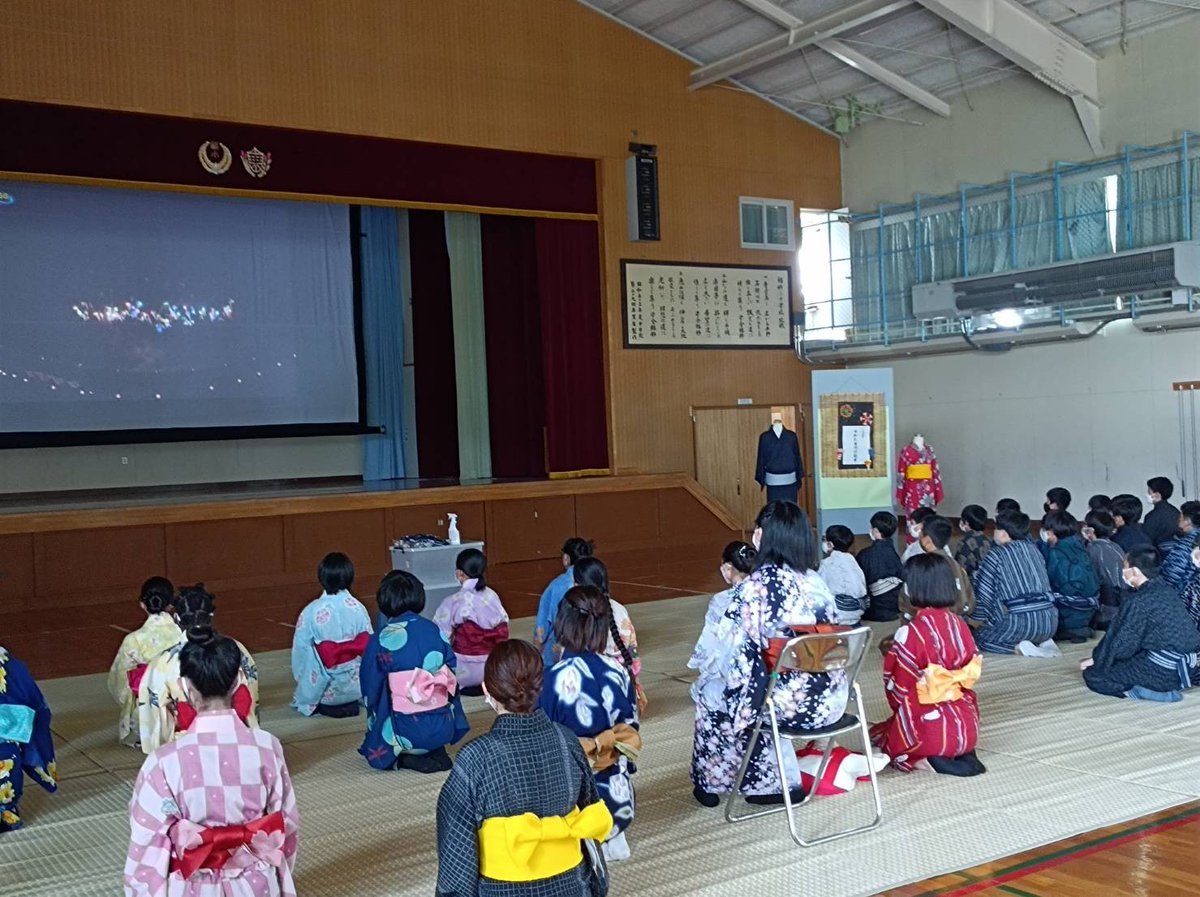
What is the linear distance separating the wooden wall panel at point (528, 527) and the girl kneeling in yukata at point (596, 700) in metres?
8.02

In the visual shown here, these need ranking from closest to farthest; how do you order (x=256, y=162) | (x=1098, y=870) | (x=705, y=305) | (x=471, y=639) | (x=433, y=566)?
(x=1098, y=870)
(x=471, y=639)
(x=433, y=566)
(x=256, y=162)
(x=705, y=305)

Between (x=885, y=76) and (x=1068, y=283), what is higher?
(x=885, y=76)

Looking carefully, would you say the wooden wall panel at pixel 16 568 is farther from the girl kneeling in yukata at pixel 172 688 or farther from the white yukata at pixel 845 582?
the white yukata at pixel 845 582

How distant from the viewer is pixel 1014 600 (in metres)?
6.08

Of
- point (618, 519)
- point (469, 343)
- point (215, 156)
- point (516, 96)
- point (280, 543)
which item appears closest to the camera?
point (280, 543)

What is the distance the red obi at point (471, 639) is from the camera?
Result: 5.71 m

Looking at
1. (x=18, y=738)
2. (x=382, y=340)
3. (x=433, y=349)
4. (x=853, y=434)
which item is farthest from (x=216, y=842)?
(x=433, y=349)

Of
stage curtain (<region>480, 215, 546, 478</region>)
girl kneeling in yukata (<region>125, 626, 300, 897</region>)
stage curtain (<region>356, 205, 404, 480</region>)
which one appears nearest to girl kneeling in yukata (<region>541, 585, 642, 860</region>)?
girl kneeling in yukata (<region>125, 626, 300, 897</region>)

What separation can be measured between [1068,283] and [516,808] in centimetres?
1026

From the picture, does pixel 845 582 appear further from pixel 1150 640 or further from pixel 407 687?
pixel 407 687

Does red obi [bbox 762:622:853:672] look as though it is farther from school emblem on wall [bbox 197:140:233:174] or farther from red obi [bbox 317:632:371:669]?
school emblem on wall [bbox 197:140:233:174]

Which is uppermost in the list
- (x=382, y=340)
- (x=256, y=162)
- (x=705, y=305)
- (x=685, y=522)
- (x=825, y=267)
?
(x=256, y=162)

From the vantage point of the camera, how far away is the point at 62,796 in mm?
4223

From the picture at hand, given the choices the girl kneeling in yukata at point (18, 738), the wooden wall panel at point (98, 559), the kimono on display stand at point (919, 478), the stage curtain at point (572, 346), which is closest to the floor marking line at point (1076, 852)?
the girl kneeling in yukata at point (18, 738)
